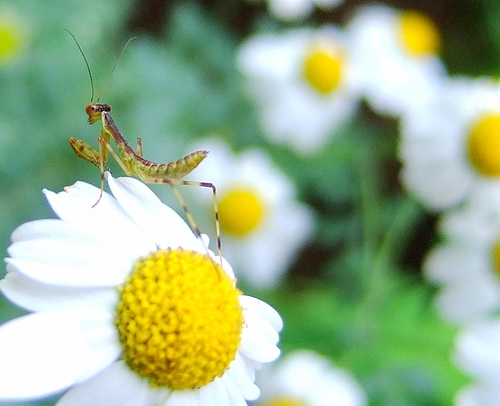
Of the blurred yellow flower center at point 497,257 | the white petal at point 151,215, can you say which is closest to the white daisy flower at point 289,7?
the blurred yellow flower center at point 497,257

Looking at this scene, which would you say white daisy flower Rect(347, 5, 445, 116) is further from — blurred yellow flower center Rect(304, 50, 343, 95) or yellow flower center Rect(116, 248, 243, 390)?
yellow flower center Rect(116, 248, 243, 390)

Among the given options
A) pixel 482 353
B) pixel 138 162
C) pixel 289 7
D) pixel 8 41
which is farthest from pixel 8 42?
pixel 482 353

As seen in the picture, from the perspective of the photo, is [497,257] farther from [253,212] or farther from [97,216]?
[97,216]

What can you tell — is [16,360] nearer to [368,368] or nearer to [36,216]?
[36,216]

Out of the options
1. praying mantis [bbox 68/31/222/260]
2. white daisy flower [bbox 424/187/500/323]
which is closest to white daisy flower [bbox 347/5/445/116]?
white daisy flower [bbox 424/187/500/323]

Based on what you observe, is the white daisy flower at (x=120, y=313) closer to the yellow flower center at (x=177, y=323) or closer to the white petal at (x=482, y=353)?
the yellow flower center at (x=177, y=323)
